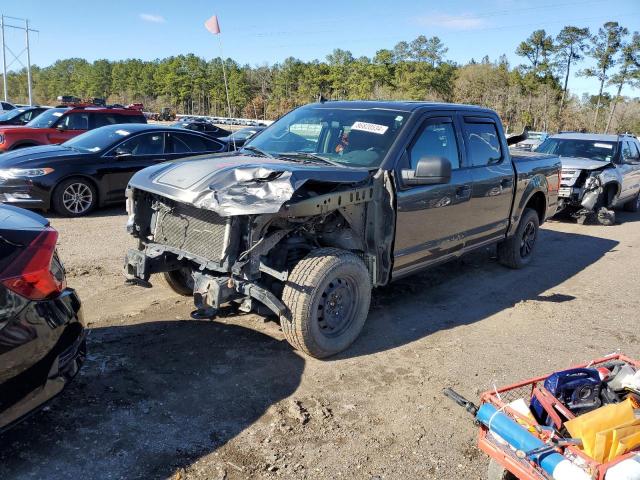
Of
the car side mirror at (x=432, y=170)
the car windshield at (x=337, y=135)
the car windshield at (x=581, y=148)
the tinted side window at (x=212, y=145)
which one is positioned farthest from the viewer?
the car windshield at (x=581, y=148)

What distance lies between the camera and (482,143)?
5719 mm

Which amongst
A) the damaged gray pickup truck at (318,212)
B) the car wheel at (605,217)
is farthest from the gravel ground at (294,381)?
the car wheel at (605,217)

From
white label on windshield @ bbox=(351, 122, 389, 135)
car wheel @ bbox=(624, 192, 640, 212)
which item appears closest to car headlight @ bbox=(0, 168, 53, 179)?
white label on windshield @ bbox=(351, 122, 389, 135)

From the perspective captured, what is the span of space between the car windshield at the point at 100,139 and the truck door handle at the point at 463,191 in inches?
255

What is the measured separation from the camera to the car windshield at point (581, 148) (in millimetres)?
11586

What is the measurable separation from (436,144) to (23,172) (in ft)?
21.8

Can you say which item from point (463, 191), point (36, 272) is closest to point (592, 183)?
point (463, 191)

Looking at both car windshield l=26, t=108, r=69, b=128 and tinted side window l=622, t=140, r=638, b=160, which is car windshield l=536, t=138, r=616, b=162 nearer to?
tinted side window l=622, t=140, r=638, b=160

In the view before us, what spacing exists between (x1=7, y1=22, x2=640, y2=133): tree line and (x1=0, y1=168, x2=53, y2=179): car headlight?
39.1m

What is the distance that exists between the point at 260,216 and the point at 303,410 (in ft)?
4.37

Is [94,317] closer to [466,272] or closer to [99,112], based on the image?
[466,272]

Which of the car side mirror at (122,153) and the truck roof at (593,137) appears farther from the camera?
the truck roof at (593,137)

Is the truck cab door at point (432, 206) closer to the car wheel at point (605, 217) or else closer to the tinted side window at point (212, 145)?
the tinted side window at point (212, 145)

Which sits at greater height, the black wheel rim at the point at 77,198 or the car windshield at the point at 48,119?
the car windshield at the point at 48,119
